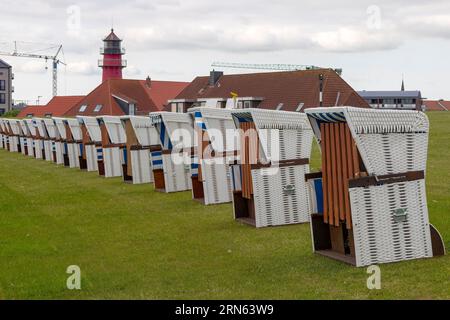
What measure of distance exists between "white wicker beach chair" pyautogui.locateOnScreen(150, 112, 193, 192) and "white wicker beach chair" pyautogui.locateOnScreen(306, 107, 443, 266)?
9221mm

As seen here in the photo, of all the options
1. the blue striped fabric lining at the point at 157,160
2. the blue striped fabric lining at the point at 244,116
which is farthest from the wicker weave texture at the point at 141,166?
the blue striped fabric lining at the point at 244,116

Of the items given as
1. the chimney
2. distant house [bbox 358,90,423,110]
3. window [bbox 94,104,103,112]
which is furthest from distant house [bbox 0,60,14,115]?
distant house [bbox 358,90,423,110]

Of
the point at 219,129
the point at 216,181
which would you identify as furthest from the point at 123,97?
the point at 219,129

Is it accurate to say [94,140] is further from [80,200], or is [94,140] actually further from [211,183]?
[211,183]

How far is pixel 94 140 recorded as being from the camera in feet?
94.6

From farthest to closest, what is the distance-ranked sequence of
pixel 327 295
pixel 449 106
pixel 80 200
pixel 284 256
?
pixel 449 106 → pixel 80 200 → pixel 284 256 → pixel 327 295

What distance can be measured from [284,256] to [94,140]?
62.1 ft

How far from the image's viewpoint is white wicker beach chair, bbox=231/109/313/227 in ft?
44.0

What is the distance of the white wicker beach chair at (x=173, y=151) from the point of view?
19719 mm

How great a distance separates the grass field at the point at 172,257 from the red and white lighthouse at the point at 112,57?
340ft

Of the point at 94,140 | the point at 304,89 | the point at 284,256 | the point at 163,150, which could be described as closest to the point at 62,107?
the point at 304,89

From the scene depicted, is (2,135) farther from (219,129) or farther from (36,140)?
(219,129)

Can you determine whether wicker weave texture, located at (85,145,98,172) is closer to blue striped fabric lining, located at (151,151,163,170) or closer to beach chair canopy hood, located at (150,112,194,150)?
blue striped fabric lining, located at (151,151,163,170)

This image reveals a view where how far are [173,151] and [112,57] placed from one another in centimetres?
10359
